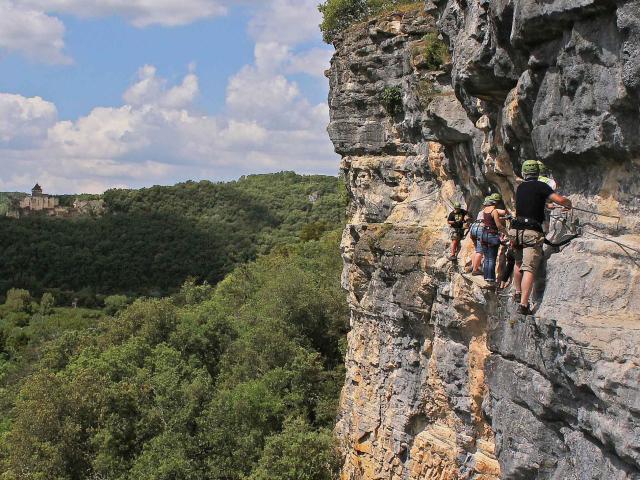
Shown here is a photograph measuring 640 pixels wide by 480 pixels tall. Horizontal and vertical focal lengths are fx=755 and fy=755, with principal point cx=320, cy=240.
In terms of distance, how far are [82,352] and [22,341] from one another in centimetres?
3401

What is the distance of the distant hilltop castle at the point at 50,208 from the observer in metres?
121

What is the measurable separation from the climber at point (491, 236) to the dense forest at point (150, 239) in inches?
2955

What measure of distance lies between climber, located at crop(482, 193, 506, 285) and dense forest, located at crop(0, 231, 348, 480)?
13231mm

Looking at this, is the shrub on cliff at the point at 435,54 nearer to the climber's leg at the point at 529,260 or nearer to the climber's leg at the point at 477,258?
the climber's leg at the point at 477,258

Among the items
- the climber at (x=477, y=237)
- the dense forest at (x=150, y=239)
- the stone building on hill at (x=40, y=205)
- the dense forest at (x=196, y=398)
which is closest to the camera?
the climber at (x=477, y=237)

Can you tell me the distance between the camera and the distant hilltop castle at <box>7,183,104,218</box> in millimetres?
121188

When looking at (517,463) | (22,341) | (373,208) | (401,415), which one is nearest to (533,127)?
(517,463)

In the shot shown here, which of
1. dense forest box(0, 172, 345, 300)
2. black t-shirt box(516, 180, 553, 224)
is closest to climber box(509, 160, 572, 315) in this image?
black t-shirt box(516, 180, 553, 224)

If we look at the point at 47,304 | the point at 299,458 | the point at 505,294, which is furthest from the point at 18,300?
the point at 505,294

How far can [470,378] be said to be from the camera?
13.1 metres

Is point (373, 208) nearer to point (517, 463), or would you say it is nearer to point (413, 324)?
point (413, 324)

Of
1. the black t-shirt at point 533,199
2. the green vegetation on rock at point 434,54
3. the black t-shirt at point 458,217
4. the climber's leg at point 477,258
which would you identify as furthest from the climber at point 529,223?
the green vegetation on rock at point 434,54

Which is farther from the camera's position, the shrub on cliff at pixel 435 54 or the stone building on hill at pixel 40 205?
the stone building on hill at pixel 40 205

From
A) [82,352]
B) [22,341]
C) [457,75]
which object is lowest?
[22,341]
